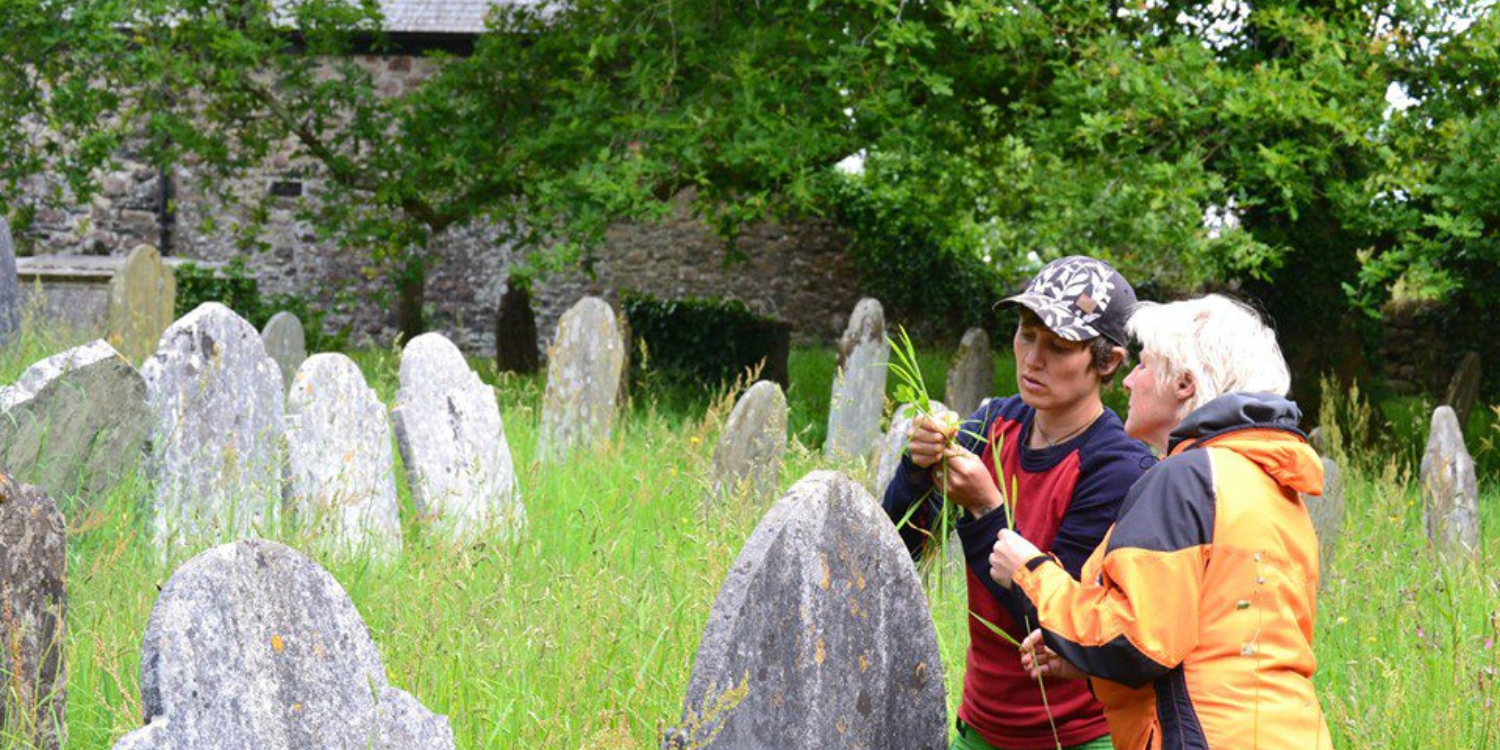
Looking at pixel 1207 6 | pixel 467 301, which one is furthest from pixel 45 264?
pixel 1207 6

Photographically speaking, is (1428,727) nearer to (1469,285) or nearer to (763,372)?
(1469,285)

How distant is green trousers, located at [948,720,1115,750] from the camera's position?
9.09 ft

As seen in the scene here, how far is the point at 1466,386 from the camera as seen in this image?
1066 centimetres

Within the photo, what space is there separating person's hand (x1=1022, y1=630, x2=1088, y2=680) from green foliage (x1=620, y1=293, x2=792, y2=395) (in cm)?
962

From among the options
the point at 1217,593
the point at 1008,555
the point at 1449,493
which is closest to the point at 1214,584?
the point at 1217,593

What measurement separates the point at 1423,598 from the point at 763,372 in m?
7.44

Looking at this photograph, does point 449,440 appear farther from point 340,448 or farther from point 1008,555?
point 1008,555

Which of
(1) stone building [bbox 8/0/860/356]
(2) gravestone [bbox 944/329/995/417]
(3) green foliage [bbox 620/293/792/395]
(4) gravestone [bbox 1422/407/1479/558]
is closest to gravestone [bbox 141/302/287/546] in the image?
(4) gravestone [bbox 1422/407/1479/558]

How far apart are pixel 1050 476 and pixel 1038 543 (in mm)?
129

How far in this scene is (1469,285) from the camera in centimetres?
1009

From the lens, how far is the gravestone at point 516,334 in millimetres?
14234

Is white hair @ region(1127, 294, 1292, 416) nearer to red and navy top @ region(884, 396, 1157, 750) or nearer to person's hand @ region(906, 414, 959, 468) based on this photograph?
red and navy top @ region(884, 396, 1157, 750)

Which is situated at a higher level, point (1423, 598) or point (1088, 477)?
point (1088, 477)

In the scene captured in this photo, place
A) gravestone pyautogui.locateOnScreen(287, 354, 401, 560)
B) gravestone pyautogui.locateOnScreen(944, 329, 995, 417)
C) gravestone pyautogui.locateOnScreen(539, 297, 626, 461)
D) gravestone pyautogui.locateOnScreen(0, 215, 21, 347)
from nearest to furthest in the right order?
gravestone pyautogui.locateOnScreen(287, 354, 401, 560) < gravestone pyautogui.locateOnScreen(539, 297, 626, 461) < gravestone pyautogui.locateOnScreen(0, 215, 21, 347) < gravestone pyautogui.locateOnScreen(944, 329, 995, 417)
